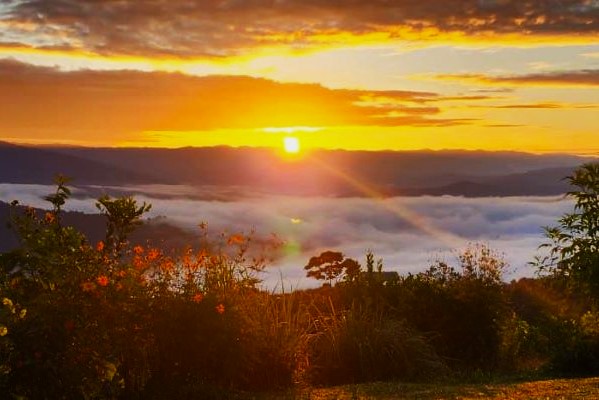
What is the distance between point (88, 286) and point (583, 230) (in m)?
9.15

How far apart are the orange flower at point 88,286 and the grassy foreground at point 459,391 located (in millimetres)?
2666

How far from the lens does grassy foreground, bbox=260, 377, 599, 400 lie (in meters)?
10.2

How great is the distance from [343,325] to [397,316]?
1.83 metres

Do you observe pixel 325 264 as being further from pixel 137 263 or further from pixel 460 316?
pixel 137 263

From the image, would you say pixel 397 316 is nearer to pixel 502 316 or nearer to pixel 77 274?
pixel 502 316

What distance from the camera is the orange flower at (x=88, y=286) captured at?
8.64 m

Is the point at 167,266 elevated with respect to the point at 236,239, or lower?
lower

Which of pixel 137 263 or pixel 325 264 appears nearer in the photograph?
pixel 137 263

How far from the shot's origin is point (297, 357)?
11453mm

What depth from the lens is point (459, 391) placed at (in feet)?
35.5

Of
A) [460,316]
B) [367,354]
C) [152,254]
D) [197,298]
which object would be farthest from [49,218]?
[460,316]

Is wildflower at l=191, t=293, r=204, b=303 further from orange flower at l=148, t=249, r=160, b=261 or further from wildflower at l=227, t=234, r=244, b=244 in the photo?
wildflower at l=227, t=234, r=244, b=244

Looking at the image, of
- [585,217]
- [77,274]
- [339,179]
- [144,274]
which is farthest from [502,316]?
[339,179]

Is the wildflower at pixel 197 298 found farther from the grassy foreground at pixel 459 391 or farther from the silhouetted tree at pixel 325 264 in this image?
the silhouetted tree at pixel 325 264
